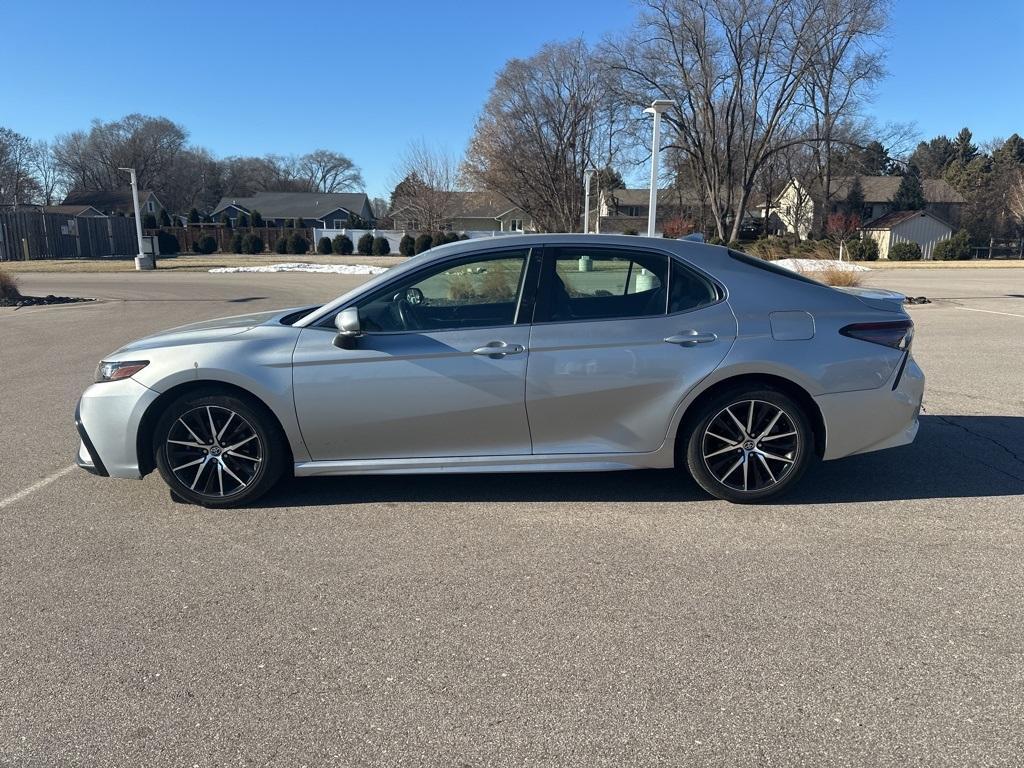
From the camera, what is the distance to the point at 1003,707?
251 cm

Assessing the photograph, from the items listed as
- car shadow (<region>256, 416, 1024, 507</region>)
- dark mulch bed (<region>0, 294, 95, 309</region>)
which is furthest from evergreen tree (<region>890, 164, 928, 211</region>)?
car shadow (<region>256, 416, 1024, 507</region>)

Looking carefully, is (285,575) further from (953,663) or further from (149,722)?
(953,663)

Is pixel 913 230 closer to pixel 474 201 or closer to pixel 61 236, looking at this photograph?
pixel 474 201

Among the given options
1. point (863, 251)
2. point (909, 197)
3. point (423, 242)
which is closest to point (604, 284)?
point (423, 242)

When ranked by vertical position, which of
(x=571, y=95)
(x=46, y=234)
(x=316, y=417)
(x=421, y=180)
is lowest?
(x=316, y=417)

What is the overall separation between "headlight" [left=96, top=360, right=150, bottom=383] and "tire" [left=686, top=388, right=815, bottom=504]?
134 inches

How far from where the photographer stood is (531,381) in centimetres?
416

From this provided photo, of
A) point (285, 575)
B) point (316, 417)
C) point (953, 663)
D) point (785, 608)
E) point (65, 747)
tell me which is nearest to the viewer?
point (65, 747)

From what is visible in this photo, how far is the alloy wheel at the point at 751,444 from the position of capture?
4.28 meters

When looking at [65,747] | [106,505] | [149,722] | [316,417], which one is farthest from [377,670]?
[106,505]

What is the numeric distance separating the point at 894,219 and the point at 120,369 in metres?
69.4

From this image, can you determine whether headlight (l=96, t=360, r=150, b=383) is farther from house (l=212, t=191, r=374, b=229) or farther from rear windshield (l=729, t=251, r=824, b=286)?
house (l=212, t=191, r=374, b=229)

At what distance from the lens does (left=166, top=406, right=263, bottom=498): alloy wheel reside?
429 centimetres

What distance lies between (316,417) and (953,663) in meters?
3.38
